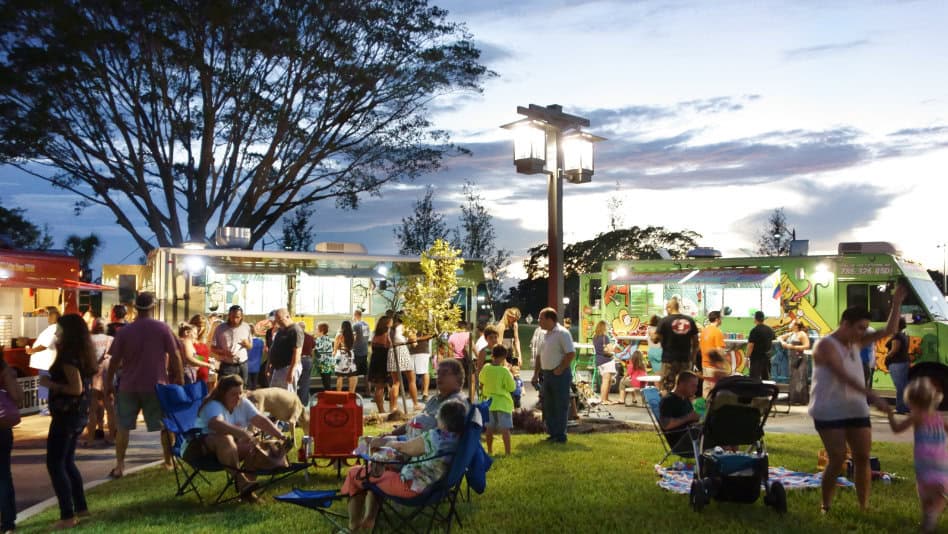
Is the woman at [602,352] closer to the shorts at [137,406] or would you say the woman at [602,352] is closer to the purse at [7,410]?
the shorts at [137,406]

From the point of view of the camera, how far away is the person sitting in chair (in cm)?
826

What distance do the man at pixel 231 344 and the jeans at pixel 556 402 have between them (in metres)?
4.42

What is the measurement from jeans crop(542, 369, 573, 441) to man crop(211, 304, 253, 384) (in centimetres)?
442

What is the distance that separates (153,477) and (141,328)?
1.58 m

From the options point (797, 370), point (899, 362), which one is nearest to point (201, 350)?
point (797, 370)

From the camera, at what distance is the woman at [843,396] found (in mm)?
6547

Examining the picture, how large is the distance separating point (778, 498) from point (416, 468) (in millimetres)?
3002

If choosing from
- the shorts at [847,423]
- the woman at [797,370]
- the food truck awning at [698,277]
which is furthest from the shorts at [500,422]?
the food truck awning at [698,277]

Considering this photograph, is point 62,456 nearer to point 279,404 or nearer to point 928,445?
point 279,404

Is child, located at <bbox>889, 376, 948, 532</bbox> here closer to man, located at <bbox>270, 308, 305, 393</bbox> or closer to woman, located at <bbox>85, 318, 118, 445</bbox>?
man, located at <bbox>270, 308, 305, 393</bbox>

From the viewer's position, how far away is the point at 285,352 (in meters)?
11.4

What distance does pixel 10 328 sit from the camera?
19.2 metres

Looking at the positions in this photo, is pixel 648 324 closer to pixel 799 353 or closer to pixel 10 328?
pixel 799 353

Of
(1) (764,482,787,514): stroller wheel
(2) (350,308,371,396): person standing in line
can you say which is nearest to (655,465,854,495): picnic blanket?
(1) (764,482,787,514): stroller wheel
